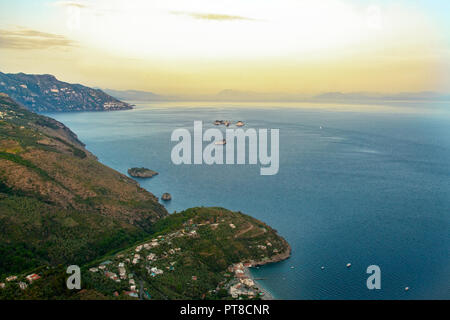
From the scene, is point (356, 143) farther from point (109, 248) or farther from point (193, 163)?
point (109, 248)

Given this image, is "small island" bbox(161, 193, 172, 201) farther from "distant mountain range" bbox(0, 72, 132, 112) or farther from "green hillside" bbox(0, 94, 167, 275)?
"distant mountain range" bbox(0, 72, 132, 112)

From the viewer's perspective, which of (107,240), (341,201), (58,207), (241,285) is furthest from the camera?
(341,201)

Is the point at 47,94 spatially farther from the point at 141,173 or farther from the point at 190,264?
the point at 190,264

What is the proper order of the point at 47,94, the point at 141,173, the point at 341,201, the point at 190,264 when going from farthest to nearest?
the point at 47,94, the point at 141,173, the point at 341,201, the point at 190,264

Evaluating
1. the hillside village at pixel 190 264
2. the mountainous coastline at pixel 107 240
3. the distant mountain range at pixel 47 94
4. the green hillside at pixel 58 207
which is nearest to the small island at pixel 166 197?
the green hillside at pixel 58 207

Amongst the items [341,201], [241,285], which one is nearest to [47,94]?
[341,201]

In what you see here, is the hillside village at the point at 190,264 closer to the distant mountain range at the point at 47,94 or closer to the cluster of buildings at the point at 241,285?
the cluster of buildings at the point at 241,285

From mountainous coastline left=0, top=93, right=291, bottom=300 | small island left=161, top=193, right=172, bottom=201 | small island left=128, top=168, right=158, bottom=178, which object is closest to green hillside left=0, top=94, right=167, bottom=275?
mountainous coastline left=0, top=93, right=291, bottom=300
